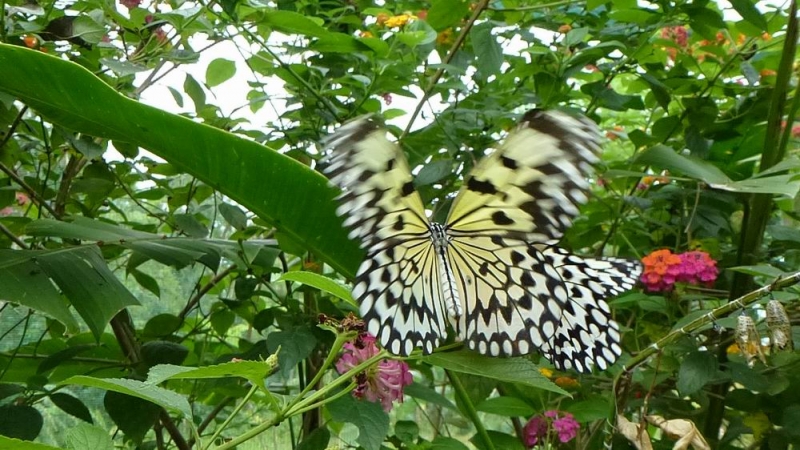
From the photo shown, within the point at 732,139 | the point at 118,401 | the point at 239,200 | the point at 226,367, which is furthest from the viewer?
the point at 732,139

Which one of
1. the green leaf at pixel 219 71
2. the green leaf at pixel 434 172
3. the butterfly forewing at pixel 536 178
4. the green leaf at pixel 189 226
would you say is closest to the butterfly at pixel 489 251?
the butterfly forewing at pixel 536 178

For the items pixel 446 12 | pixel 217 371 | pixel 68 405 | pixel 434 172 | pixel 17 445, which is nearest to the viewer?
pixel 17 445

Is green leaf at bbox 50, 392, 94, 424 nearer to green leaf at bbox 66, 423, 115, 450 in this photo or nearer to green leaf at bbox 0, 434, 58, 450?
green leaf at bbox 66, 423, 115, 450

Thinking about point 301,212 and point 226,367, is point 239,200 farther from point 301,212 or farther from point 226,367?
point 226,367

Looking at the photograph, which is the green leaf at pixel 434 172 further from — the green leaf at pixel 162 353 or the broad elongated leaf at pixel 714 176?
the green leaf at pixel 162 353

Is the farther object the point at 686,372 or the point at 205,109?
the point at 205,109

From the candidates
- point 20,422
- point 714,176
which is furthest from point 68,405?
point 714,176

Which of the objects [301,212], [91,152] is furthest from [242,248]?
[301,212]

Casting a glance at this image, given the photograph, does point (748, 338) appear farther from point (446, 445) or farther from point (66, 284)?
point (66, 284)
